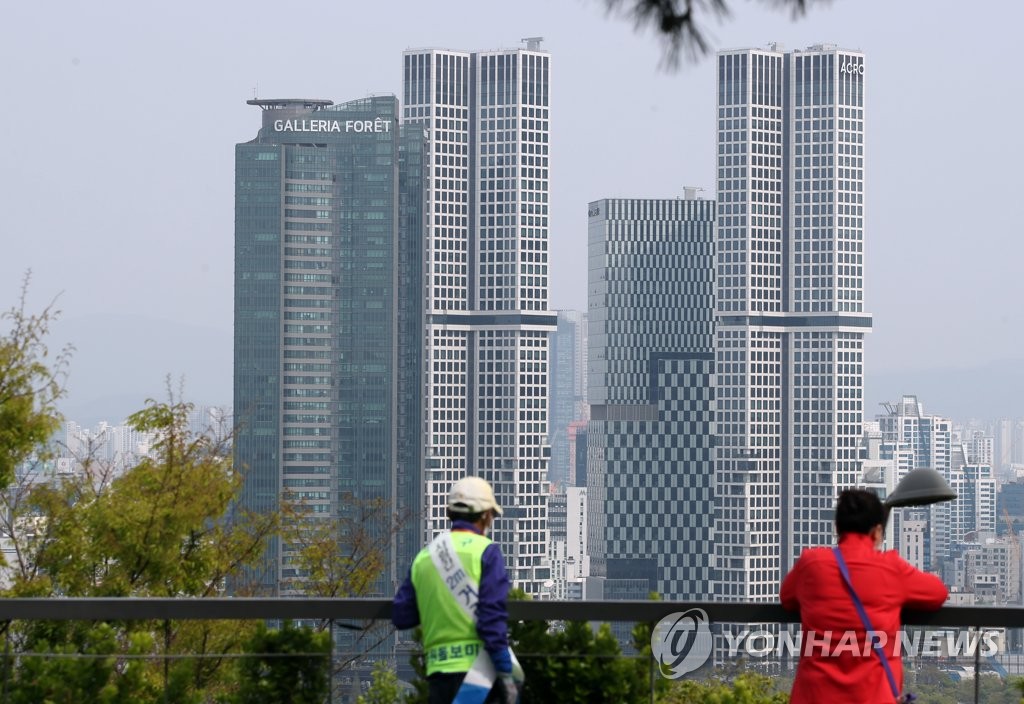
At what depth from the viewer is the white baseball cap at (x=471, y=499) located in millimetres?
3156

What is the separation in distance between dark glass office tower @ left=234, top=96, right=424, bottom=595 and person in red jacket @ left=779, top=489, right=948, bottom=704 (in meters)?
106

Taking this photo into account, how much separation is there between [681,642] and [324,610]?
0.96m

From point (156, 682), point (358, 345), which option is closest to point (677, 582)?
point (358, 345)

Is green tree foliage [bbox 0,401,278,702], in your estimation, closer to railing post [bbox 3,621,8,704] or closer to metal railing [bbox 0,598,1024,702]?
railing post [bbox 3,621,8,704]

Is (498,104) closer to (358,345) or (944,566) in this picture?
(358,345)

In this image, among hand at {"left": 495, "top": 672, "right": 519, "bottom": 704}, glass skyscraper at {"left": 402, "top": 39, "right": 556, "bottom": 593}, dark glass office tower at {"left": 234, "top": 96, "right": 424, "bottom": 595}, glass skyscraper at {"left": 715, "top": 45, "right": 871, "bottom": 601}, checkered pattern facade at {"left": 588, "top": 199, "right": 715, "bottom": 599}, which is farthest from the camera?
checkered pattern facade at {"left": 588, "top": 199, "right": 715, "bottom": 599}

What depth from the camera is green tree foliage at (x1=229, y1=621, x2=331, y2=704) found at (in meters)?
3.79

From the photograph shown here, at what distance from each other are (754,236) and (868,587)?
140 meters

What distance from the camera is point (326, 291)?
112 metres

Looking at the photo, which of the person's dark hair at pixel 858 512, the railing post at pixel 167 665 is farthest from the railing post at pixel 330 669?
the person's dark hair at pixel 858 512

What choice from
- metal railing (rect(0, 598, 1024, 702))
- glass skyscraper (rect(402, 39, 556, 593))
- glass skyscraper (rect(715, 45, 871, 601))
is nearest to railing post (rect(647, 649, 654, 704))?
metal railing (rect(0, 598, 1024, 702))

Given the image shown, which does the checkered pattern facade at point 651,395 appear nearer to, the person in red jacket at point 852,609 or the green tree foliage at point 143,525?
the green tree foliage at point 143,525

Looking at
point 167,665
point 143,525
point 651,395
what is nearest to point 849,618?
point 167,665

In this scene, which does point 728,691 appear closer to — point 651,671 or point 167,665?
point 651,671
